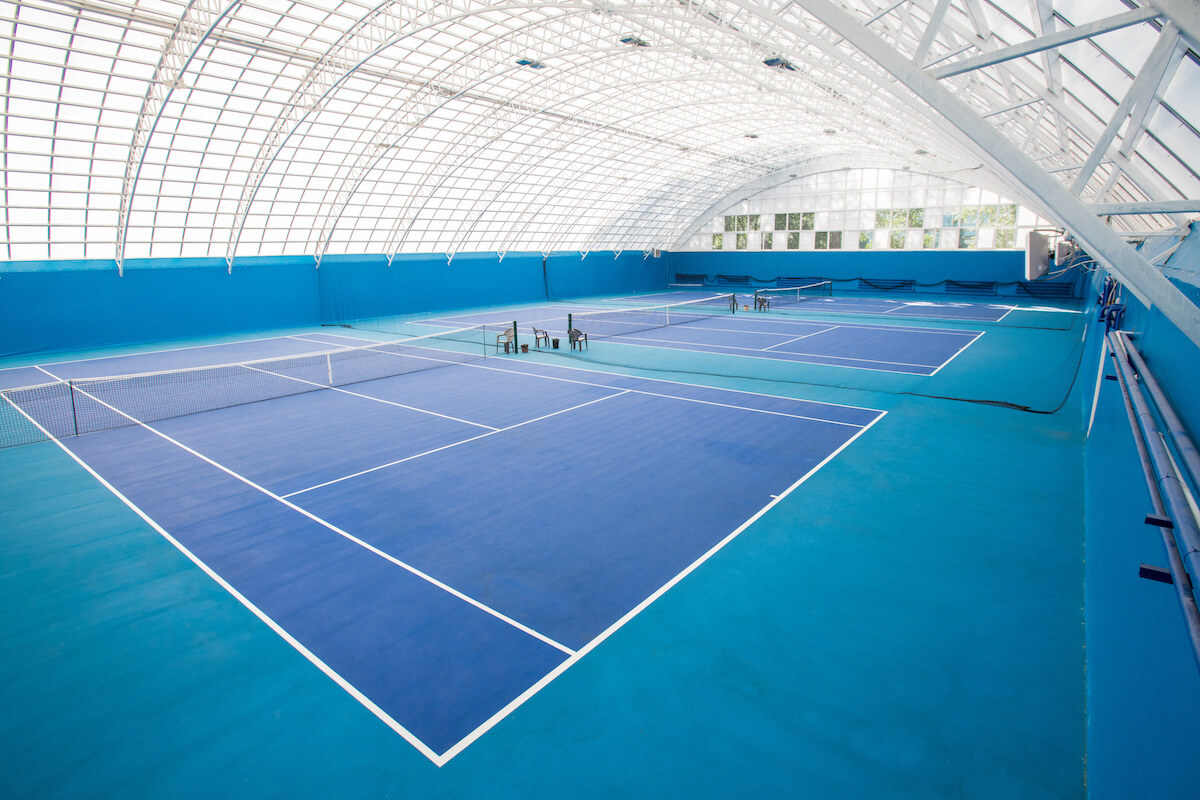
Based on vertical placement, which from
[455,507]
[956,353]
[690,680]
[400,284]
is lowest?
[690,680]

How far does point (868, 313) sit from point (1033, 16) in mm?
33311

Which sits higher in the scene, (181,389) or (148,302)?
(148,302)

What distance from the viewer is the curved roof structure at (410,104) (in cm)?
1587

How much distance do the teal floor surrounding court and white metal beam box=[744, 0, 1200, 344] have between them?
12.0 feet

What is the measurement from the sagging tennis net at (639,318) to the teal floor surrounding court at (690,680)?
869 inches

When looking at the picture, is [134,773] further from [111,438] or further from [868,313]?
[868,313]

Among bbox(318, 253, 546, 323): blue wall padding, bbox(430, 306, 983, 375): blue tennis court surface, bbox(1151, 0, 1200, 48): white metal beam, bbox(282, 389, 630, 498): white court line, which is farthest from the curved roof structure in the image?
bbox(282, 389, 630, 498): white court line

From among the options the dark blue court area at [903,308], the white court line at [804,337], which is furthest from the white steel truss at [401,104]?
the white court line at [804,337]

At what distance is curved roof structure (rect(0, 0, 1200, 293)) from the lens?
1587cm

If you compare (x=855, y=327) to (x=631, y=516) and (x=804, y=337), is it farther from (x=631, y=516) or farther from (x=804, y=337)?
(x=631, y=516)

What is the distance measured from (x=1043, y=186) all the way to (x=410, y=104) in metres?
32.7

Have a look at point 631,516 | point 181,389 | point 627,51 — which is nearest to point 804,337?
point 627,51

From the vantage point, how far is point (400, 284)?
4466cm

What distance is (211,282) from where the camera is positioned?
35.7 m
